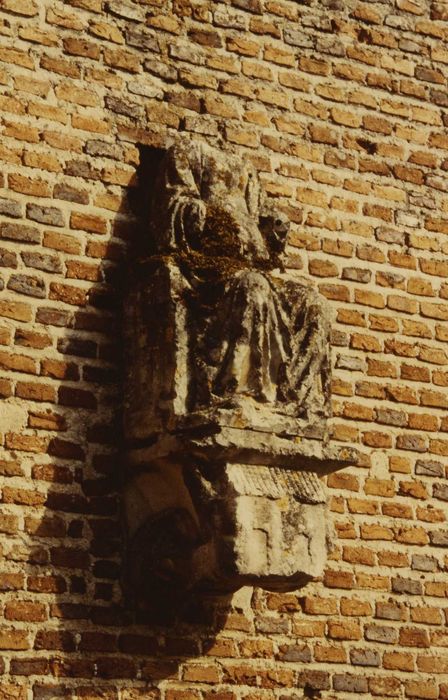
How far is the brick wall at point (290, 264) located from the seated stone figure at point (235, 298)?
0.83ft

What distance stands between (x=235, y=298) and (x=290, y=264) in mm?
893

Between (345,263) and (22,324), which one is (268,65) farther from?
(22,324)

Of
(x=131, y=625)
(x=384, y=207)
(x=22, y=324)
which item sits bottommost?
(x=131, y=625)

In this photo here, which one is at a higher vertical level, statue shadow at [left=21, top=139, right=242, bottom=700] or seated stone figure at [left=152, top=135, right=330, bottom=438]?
seated stone figure at [left=152, top=135, right=330, bottom=438]

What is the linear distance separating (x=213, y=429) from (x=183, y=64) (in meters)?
1.79

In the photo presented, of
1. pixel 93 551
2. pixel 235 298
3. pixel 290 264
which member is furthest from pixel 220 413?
pixel 290 264

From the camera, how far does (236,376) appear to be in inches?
208

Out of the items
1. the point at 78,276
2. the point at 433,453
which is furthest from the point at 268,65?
the point at 433,453

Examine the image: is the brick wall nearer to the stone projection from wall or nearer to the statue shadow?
the statue shadow

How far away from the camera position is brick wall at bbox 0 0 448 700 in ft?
17.7

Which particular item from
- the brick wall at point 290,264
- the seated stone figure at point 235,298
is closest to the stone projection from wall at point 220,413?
the seated stone figure at point 235,298

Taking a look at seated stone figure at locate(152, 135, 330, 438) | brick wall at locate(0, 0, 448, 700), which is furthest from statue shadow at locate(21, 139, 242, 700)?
seated stone figure at locate(152, 135, 330, 438)

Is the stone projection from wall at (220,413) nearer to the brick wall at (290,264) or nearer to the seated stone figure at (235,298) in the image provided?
the seated stone figure at (235,298)

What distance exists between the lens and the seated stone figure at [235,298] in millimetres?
5332
